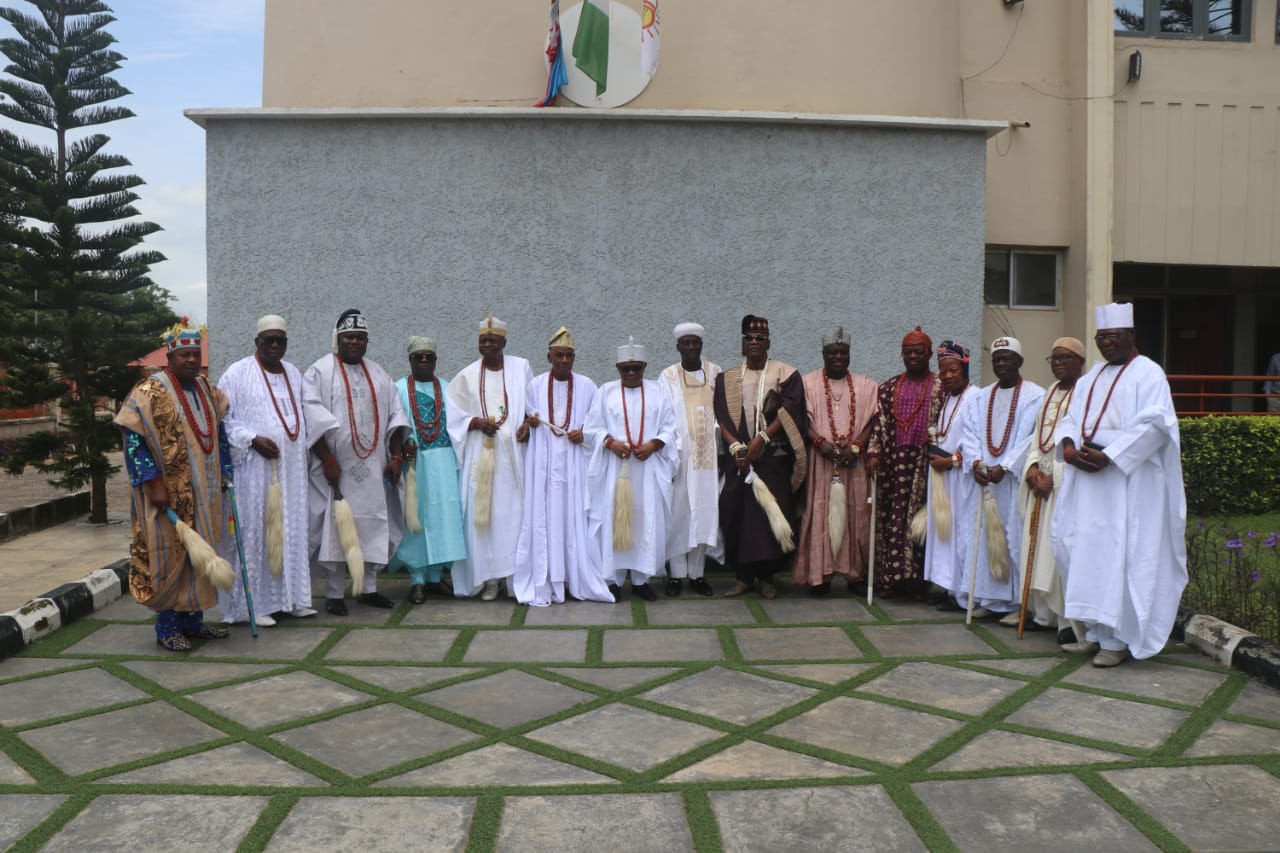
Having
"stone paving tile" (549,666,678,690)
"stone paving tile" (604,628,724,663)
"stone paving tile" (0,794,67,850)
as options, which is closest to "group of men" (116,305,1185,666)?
"stone paving tile" (604,628,724,663)

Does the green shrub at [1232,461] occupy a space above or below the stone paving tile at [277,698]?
above

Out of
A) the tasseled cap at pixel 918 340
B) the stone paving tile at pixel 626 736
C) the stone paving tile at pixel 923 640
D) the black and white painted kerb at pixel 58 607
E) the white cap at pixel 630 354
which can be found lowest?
the stone paving tile at pixel 626 736

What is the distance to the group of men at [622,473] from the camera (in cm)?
629

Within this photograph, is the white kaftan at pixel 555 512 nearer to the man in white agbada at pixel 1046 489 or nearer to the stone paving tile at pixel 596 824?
the man in white agbada at pixel 1046 489

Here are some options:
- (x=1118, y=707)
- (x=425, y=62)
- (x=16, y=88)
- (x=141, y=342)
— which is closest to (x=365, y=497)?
(x=425, y=62)

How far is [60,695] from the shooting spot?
4.96 meters

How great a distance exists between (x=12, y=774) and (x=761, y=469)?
469 cm

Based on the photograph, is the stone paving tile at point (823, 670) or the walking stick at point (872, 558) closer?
the stone paving tile at point (823, 670)

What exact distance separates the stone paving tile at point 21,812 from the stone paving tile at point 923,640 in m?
4.04

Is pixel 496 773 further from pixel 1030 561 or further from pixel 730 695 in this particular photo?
pixel 1030 561

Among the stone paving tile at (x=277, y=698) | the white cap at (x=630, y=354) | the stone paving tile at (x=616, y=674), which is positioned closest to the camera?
the stone paving tile at (x=277, y=698)

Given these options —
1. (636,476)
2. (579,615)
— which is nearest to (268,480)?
(579,615)

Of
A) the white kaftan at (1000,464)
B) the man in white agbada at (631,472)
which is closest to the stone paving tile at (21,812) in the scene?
the man in white agbada at (631,472)

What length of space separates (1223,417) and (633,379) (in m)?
6.99
